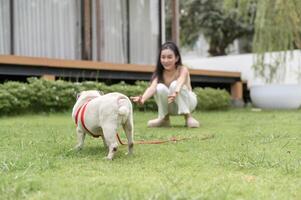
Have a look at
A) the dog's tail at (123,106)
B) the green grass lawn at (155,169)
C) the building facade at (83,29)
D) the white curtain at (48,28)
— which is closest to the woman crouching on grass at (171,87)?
the green grass lawn at (155,169)

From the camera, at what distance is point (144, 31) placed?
10.5m

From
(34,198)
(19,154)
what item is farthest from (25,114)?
(34,198)

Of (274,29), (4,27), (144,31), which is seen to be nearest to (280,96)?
Result: (274,29)

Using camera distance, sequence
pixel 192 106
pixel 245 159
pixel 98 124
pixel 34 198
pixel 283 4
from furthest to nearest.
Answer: pixel 283 4, pixel 192 106, pixel 98 124, pixel 245 159, pixel 34 198

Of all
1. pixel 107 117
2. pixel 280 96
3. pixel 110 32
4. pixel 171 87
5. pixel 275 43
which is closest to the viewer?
pixel 107 117

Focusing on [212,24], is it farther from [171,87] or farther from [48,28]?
[171,87]

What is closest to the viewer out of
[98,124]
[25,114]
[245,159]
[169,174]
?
[169,174]

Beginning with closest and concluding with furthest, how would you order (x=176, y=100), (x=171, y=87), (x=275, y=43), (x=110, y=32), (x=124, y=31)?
(x=171, y=87) < (x=176, y=100) < (x=110, y=32) < (x=275, y=43) < (x=124, y=31)

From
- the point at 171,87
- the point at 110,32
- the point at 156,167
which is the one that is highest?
the point at 110,32

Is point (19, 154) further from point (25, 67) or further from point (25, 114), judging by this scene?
point (25, 67)

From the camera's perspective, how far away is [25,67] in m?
7.25

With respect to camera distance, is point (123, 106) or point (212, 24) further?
point (212, 24)

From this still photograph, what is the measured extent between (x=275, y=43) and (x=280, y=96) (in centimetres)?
110

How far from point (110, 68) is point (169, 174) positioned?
604 cm
